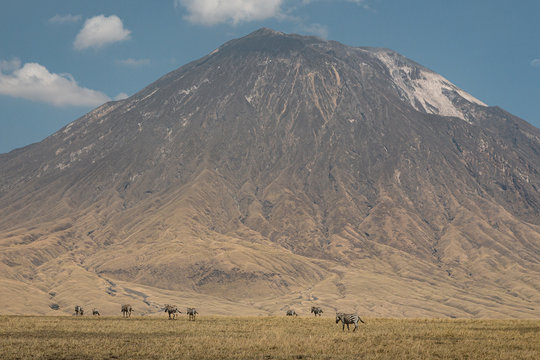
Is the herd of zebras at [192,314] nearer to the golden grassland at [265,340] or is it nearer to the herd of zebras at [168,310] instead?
the herd of zebras at [168,310]

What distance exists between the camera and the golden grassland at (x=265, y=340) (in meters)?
39.6

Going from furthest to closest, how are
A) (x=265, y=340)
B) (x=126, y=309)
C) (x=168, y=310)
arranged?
(x=126, y=309) → (x=168, y=310) → (x=265, y=340)

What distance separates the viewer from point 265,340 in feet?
149

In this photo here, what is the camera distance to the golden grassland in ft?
130

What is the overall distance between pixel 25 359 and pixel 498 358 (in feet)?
94.7

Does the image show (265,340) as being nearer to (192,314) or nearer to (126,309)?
(192,314)

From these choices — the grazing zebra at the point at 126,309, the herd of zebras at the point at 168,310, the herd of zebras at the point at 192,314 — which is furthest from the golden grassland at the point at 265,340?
the grazing zebra at the point at 126,309

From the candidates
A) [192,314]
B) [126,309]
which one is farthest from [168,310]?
[126,309]

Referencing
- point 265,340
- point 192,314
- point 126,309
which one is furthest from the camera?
point 126,309

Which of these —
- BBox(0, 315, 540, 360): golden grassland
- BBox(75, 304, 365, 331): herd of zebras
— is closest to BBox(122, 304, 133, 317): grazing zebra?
BBox(75, 304, 365, 331): herd of zebras

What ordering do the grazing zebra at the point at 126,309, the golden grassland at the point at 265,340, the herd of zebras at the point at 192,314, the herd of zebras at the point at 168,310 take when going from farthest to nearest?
the grazing zebra at the point at 126,309, the herd of zebras at the point at 168,310, the herd of zebras at the point at 192,314, the golden grassland at the point at 265,340

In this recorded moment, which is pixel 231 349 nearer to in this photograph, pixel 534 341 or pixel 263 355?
pixel 263 355

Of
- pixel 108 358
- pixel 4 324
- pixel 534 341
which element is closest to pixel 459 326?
pixel 534 341

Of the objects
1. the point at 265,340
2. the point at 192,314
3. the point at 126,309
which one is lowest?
the point at 265,340
